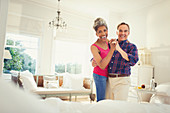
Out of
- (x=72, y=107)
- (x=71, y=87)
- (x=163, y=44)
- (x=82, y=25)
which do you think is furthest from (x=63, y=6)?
(x=72, y=107)

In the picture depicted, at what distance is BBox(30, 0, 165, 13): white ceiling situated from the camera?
5574mm

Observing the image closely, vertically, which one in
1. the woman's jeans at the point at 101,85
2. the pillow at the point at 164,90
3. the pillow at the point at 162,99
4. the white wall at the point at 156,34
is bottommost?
the pillow at the point at 162,99

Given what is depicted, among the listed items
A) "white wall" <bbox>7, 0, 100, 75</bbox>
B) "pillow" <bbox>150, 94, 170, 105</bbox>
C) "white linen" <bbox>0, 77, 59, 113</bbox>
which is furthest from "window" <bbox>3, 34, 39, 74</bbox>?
"white linen" <bbox>0, 77, 59, 113</bbox>

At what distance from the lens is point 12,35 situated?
5.13m

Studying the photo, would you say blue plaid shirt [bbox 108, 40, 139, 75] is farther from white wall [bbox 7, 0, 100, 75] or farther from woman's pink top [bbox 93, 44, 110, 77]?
white wall [bbox 7, 0, 100, 75]

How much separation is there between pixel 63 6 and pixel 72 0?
2.19 feet

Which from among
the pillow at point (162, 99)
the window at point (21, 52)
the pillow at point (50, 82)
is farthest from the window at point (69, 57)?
the pillow at point (162, 99)

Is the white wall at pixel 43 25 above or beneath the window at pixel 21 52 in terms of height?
above

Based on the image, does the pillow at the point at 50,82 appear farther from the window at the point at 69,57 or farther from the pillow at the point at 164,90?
the pillow at the point at 164,90

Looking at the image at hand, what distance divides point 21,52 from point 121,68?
4524 millimetres

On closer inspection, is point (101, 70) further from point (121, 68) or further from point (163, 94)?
point (163, 94)

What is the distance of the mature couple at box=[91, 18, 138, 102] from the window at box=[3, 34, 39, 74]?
4270mm

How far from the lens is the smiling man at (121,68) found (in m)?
1.49

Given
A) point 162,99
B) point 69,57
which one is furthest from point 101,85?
point 69,57
